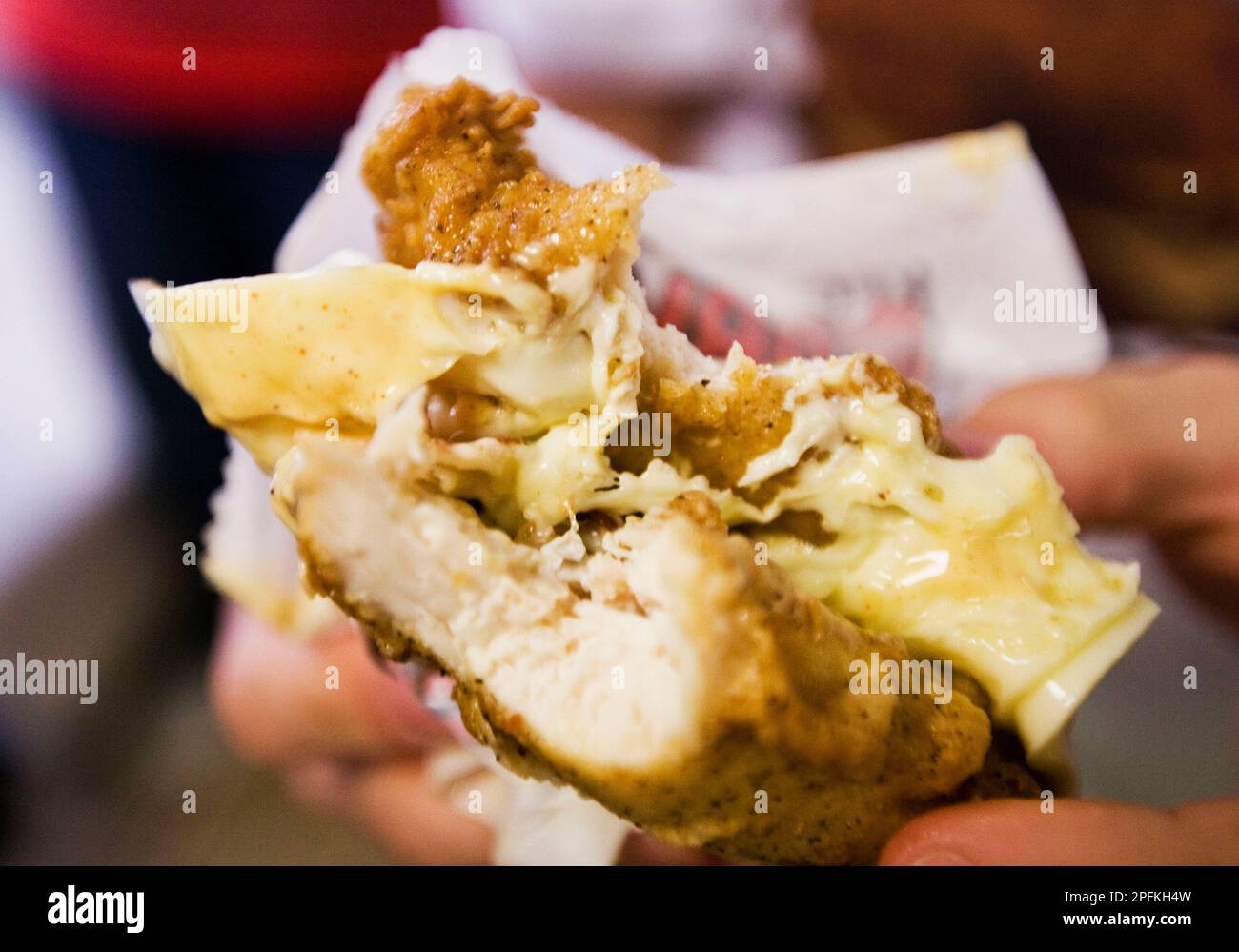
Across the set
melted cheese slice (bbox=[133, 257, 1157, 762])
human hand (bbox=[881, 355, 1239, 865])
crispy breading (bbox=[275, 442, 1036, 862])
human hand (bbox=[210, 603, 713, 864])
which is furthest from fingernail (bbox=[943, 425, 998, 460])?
human hand (bbox=[210, 603, 713, 864])

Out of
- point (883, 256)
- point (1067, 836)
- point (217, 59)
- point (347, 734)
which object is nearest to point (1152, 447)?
point (883, 256)

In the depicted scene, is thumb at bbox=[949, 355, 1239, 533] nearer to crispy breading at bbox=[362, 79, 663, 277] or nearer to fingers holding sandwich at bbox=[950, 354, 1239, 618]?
fingers holding sandwich at bbox=[950, 354, 1239, 618]

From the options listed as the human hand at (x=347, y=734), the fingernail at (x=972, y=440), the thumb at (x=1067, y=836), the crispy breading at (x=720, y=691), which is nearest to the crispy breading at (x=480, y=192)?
the crispy breading at (x=720, y=691)

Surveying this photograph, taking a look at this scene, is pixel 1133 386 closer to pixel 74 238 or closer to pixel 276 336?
pixel 276 336

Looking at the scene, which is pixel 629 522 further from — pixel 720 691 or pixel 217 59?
pixel 217 59

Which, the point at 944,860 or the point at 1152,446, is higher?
the point at 1152,446

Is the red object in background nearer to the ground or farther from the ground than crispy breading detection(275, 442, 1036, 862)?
farther from the ground

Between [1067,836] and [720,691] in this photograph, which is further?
[1067,836]
